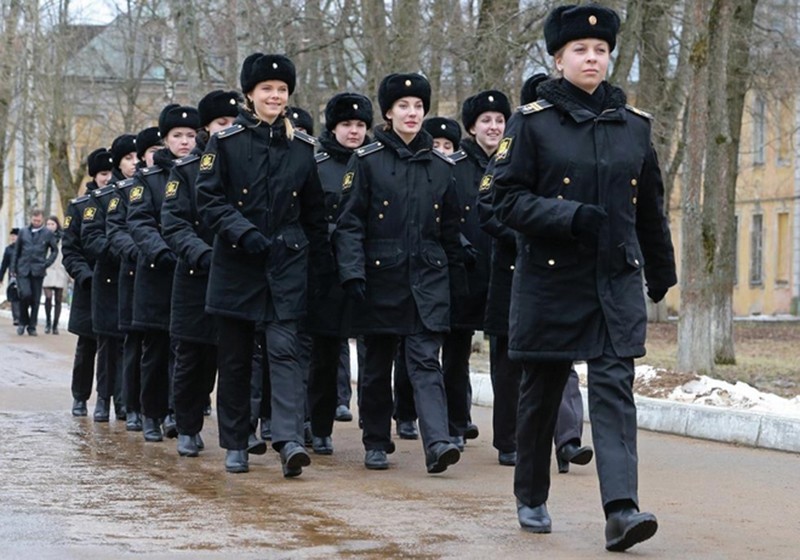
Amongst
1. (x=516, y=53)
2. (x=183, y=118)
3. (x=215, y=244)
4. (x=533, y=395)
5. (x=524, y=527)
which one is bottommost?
(x=524, y=527)

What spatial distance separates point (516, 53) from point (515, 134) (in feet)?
48.8

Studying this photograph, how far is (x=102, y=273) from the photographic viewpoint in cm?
1366

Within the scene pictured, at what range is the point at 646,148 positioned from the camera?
25.5ft

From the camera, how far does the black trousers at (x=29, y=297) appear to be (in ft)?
94.9

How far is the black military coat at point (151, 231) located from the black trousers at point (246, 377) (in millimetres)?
1925

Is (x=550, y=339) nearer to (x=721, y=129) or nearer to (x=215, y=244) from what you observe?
(x=215, y=244)

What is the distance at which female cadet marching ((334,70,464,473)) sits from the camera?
10320 mm

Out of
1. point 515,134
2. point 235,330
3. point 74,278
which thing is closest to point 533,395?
point 515,134

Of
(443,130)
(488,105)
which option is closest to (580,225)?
(488,105)

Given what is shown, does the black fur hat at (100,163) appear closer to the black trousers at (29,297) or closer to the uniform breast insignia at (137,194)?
the uniform breast insignia at (137,194)

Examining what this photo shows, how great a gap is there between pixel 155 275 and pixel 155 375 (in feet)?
2.19

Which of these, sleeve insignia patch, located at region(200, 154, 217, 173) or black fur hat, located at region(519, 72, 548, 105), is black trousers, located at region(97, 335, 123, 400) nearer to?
sleeve insignia patch, located at region(200, 154, 217, 173)

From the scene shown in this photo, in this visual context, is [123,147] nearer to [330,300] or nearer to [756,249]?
[330,300]

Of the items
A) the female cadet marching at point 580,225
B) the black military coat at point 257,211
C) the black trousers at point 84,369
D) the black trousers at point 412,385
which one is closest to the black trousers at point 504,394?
the black trousers at point 412,385
